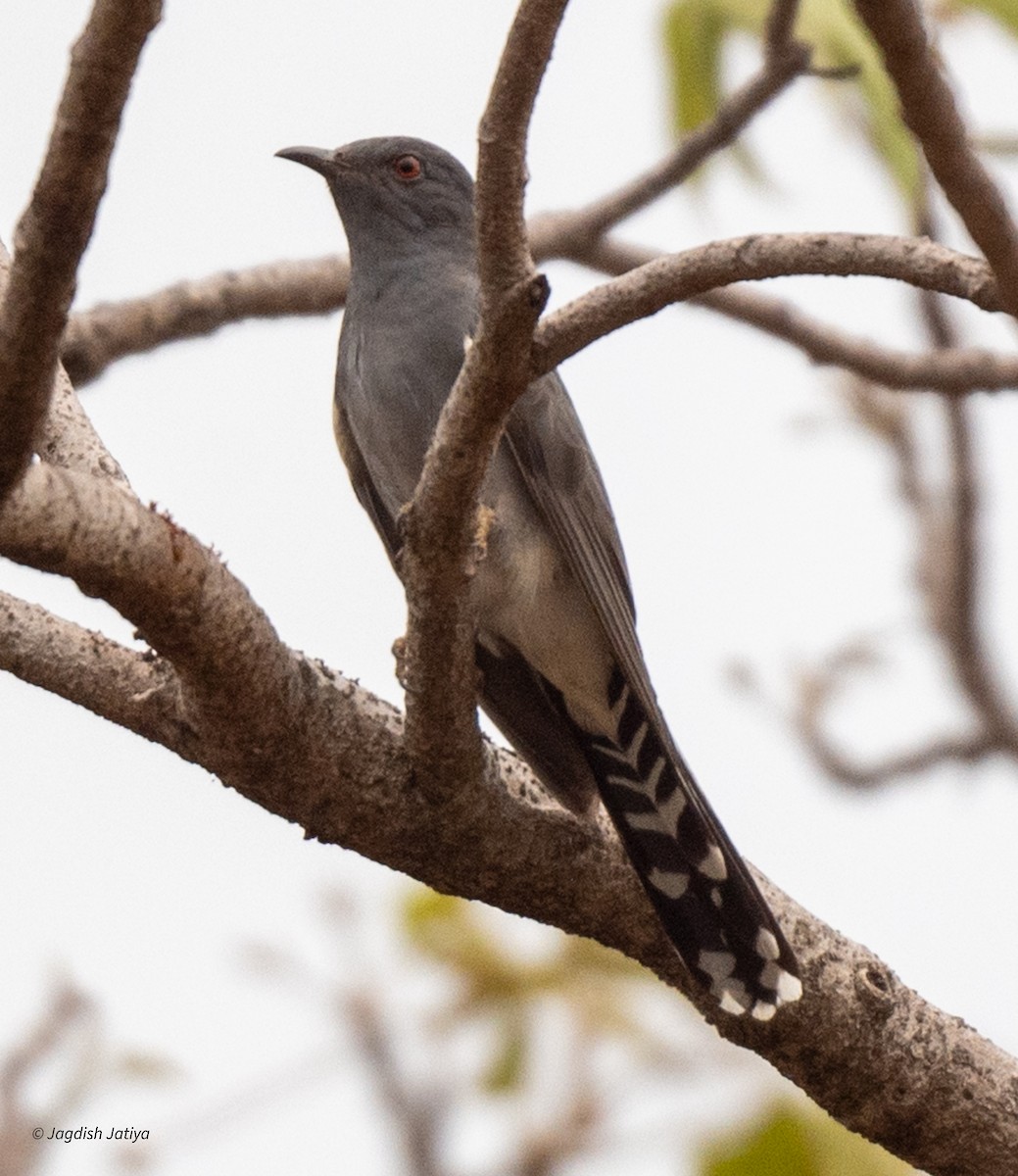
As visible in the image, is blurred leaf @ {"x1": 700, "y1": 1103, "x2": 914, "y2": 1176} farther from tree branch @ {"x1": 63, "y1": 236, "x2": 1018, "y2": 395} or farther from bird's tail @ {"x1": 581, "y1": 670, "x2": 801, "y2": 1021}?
tree branch @ {"x1": 63, "y1": 236, "x2": 1018, "y2": 395}

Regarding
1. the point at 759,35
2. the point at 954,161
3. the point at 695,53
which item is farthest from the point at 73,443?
the point at 759,35

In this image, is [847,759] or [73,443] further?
[847,759]

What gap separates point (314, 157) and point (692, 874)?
107 inches

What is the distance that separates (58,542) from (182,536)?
0.32 metres

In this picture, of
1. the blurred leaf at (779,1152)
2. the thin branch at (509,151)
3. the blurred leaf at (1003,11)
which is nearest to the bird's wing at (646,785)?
the blurred leaf at (779,1152)

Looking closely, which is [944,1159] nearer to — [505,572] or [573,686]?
[573,686]

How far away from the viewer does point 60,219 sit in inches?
88.4

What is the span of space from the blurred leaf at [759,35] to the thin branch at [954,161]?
1.75 meters

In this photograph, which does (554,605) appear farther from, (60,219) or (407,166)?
(60,219)

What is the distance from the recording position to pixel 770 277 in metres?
2.79

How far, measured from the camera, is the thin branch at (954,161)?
95.1 inches

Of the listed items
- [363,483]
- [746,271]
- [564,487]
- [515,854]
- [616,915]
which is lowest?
[616,915]

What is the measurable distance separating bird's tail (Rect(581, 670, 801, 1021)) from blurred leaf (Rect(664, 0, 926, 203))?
1.46m

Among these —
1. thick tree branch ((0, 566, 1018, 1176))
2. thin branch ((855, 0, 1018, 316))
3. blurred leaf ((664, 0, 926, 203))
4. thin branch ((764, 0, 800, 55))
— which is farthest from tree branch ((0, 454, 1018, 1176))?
thin branch ((764, 0, 800, 55))
